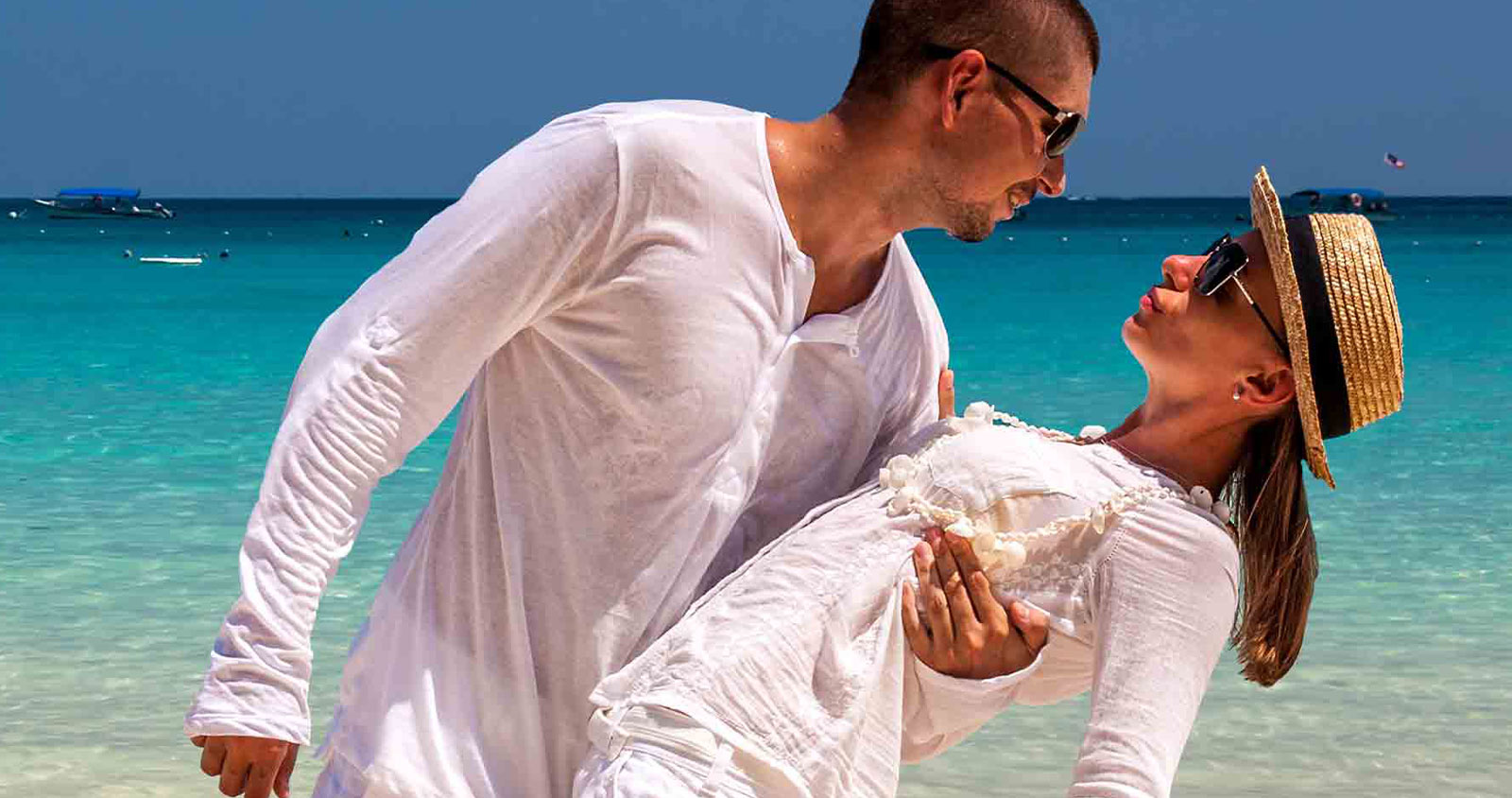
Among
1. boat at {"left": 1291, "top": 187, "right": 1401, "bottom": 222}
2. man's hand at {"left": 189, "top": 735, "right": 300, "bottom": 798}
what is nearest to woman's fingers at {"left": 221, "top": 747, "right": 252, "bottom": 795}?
man's hand at {"left": 189, "top": 735, "right": 300, "bottom": 798}

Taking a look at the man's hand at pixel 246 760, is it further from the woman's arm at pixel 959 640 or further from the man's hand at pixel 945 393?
the man's hand at pixel 945 393

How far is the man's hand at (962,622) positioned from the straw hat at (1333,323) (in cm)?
48

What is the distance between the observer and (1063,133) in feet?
8.22

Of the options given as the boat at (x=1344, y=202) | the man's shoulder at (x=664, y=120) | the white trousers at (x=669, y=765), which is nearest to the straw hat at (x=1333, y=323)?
the man's shoulder at (x=664, y=120)

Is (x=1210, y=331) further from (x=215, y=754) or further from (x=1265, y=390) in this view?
(x=215, y=754)

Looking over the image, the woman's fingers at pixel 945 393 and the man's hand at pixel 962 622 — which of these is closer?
the man's hand at pixel 962 622

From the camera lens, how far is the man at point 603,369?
7.32ft

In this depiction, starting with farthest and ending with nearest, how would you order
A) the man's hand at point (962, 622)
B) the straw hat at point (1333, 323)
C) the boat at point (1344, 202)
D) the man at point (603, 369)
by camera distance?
1. the boat at point (1344, 202)
2. the straw hat at point (1333, 323)
3. the man's hand at point (962, 622)
4. the man at point (603, 369)

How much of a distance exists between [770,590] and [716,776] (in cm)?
27

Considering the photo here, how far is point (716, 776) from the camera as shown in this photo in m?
2.25

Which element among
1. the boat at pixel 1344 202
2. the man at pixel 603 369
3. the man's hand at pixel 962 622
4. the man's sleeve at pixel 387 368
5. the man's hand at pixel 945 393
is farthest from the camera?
the boat at pixel 1344 202

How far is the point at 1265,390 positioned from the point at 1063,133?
491 mm

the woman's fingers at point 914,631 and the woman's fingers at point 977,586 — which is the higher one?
the woman's fingers at point 977,586

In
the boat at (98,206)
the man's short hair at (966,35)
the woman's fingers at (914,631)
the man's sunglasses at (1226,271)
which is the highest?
the man's short hair at (966,35)
